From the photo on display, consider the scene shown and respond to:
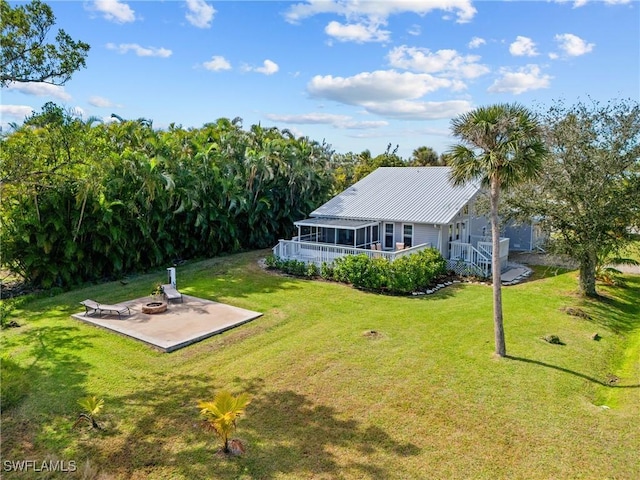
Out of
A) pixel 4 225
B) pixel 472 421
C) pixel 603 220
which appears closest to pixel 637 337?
pixel 603 220

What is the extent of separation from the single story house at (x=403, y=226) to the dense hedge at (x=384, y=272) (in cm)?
65

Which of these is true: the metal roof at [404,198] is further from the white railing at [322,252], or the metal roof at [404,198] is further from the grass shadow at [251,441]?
the grass shadow at [251,441]

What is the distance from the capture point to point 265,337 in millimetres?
11898

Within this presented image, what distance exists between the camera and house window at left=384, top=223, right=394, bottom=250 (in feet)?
70.9

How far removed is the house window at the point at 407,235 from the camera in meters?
21.1

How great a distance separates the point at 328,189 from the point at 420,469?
25.9m

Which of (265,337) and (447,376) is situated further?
(265,337)

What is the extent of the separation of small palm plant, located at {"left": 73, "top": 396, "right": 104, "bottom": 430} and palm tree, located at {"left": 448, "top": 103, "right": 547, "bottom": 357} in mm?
9037

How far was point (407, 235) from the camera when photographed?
21156mm

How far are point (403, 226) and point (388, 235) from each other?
949mm

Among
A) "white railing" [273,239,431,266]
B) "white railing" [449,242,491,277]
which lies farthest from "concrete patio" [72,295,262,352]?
"white railing" [449,242,491,277]

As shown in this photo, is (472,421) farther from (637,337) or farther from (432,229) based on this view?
(432,229)

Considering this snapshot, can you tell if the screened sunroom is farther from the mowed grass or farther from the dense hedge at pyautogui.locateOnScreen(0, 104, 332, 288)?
the mowed grass

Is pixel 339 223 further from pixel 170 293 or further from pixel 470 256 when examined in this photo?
pixel 170 293
